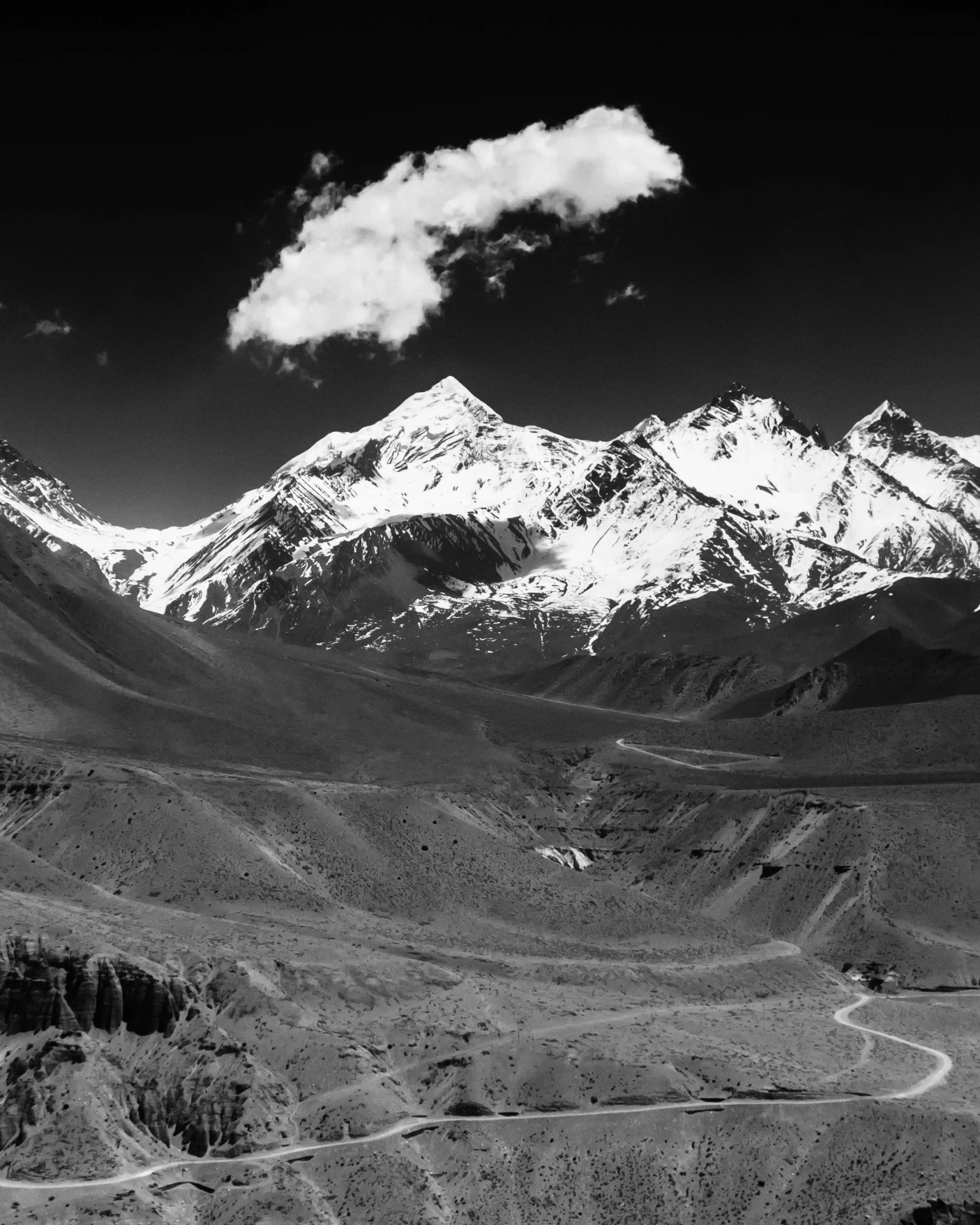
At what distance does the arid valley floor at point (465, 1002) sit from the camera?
Answer: 62312 millimetres

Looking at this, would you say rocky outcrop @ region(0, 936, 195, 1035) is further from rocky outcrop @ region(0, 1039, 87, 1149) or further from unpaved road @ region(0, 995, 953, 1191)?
unpaved road @ region(0, 995, 953, 1191)

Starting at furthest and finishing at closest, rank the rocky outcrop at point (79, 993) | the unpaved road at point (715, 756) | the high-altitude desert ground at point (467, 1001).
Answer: the unpaved road at point (715, 756) < the rocky outcrop at point (79, 993) < the high-altitude desert ground at point (467, 1001)

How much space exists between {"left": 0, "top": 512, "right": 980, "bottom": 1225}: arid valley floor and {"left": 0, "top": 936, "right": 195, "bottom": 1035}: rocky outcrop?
151 mm

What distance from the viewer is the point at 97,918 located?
80.2 m

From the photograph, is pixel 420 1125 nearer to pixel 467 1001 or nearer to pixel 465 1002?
pixel 465 1002

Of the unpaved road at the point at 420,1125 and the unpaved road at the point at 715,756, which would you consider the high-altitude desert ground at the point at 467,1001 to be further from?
the unpaved road at the point at 715,756

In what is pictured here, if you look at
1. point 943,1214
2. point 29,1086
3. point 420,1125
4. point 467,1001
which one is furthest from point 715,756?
point 29,1086

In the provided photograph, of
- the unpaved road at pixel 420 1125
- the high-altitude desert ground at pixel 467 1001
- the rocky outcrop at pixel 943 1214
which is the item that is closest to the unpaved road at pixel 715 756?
the high-altitude desert ground at pixel 467 1001

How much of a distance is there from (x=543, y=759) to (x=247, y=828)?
82.6m

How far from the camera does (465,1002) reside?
77625 millimetres

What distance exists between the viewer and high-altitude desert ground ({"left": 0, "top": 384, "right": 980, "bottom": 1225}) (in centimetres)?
6228

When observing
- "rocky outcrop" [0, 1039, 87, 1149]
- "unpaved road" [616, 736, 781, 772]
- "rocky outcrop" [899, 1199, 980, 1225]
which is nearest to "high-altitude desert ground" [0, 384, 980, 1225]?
"rocky outcrop" [0, 1039, 87, 1149]

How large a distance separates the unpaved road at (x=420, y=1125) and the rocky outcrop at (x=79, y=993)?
28.8 ft

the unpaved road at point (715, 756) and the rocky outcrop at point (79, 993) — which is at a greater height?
the unpaved road at point (715, 756)
